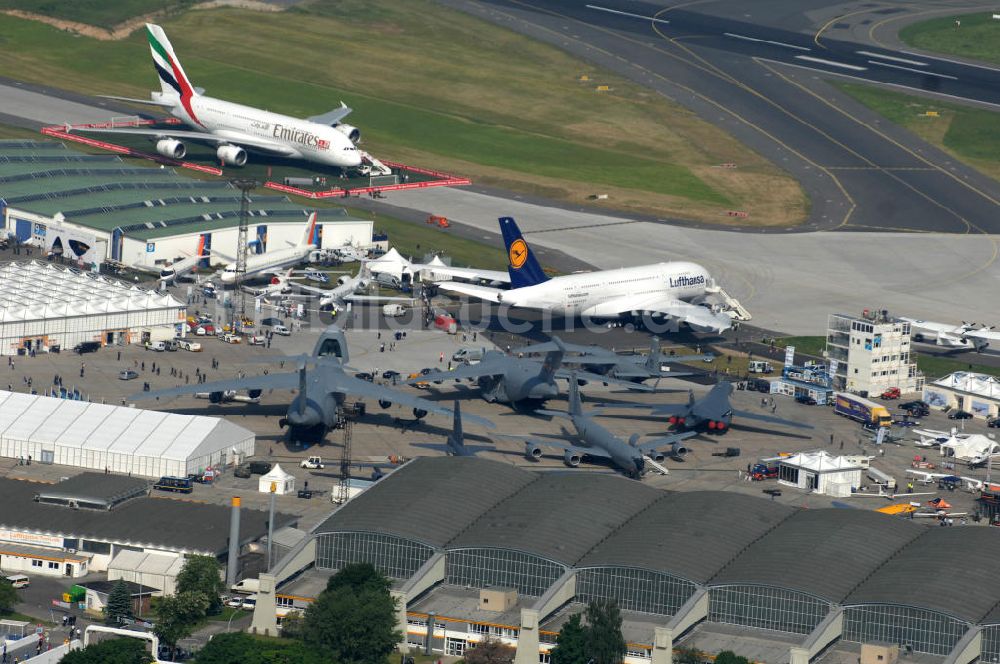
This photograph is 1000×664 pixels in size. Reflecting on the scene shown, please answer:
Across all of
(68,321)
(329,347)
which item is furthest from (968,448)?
(68,321)

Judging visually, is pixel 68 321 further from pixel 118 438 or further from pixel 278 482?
pixel 278 482

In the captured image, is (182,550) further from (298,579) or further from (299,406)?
(299,406)

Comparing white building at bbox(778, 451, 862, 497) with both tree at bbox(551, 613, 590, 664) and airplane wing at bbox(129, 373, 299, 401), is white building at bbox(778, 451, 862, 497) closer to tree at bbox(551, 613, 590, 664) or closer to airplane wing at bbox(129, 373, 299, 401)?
airplane wing at bbox(129, 373, 299, 401)

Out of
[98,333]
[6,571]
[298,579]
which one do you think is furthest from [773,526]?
[98,333]

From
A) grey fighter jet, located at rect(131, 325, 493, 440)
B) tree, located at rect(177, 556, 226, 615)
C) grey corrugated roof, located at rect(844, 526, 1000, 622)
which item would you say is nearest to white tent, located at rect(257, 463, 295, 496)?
grey fighter jet, located at rect(131, 325, 493, 440)

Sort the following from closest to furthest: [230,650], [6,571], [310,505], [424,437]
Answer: [230,650] < [6,571] < [310,505] < [424,437]
